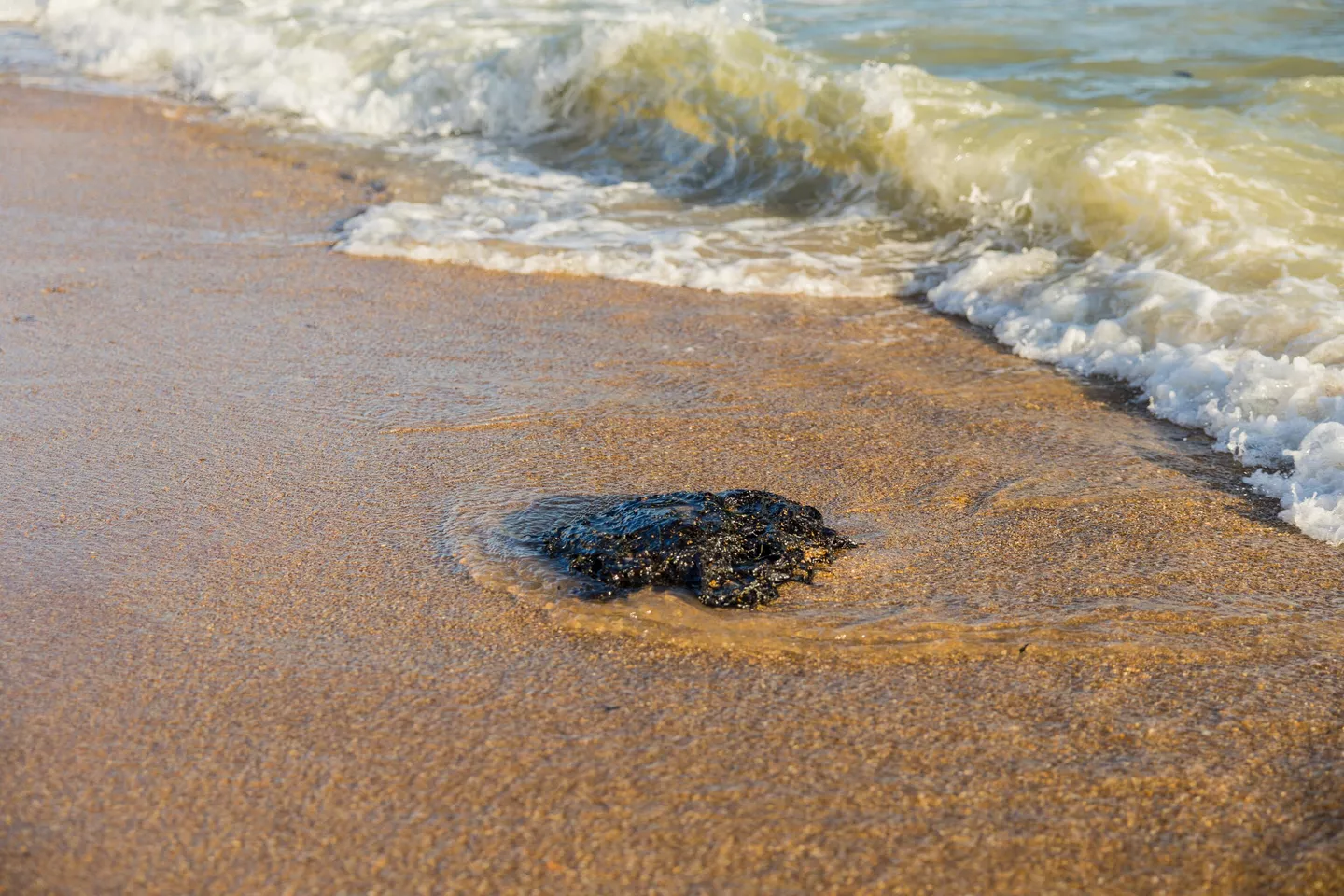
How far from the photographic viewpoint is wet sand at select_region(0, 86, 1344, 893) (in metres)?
1.92

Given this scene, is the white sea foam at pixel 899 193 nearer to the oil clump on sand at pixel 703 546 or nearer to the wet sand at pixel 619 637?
the wet sand at pixel 619 637

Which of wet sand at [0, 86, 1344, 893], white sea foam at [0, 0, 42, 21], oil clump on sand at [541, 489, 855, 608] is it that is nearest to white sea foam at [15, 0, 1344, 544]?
wet sand at [0, 86, 1344, 893]

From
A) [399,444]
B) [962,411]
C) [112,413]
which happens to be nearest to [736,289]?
[962,411]

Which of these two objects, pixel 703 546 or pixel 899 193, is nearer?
pixel 703 546

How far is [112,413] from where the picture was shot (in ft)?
11.8

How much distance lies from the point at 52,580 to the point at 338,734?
957 mm

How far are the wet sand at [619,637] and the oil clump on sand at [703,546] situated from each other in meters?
0.08

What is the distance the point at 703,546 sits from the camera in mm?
2664

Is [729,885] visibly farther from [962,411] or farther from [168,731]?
[962,411]

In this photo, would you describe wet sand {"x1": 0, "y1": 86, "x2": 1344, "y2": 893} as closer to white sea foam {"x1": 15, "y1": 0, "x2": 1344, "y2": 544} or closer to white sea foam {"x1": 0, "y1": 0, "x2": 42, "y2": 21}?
white sea foam {"x1": 15, "y1": 0, "x2": 1344, "y2": 544}

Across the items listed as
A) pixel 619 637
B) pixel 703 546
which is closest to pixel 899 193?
pixel 703 546

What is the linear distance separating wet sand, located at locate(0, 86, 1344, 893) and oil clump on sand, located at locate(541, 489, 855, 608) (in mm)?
83

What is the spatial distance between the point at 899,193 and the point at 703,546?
3940mm

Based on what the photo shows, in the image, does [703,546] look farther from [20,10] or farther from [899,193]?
[20,10]
